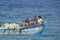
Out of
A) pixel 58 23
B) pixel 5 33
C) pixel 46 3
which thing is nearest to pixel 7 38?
pixel 5 33

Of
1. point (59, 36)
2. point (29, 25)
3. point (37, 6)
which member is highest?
point (37, 6)

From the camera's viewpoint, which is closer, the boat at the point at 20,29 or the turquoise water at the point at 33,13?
the boat at the point at 20,29

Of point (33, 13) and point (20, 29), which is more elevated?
point (33, 13)

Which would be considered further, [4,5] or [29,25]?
[4,5]

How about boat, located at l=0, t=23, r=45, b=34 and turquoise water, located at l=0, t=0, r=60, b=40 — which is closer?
boat, located at l=0, t=23, r=45, b=34

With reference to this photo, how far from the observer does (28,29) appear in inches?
269

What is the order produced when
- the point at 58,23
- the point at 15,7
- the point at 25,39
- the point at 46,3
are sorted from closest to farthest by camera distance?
the point at 25,39, the point at 58,23, the point at 15,7, the point at 46,3

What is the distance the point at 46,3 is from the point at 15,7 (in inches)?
87.1

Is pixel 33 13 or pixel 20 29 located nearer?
pixel 20 29

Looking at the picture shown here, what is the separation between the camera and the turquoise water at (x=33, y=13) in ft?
22.6

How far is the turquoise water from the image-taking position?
6.89m

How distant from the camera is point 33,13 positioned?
10.9 m

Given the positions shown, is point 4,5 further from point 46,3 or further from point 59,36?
point 59,36

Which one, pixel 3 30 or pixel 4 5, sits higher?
pixel 4 5
